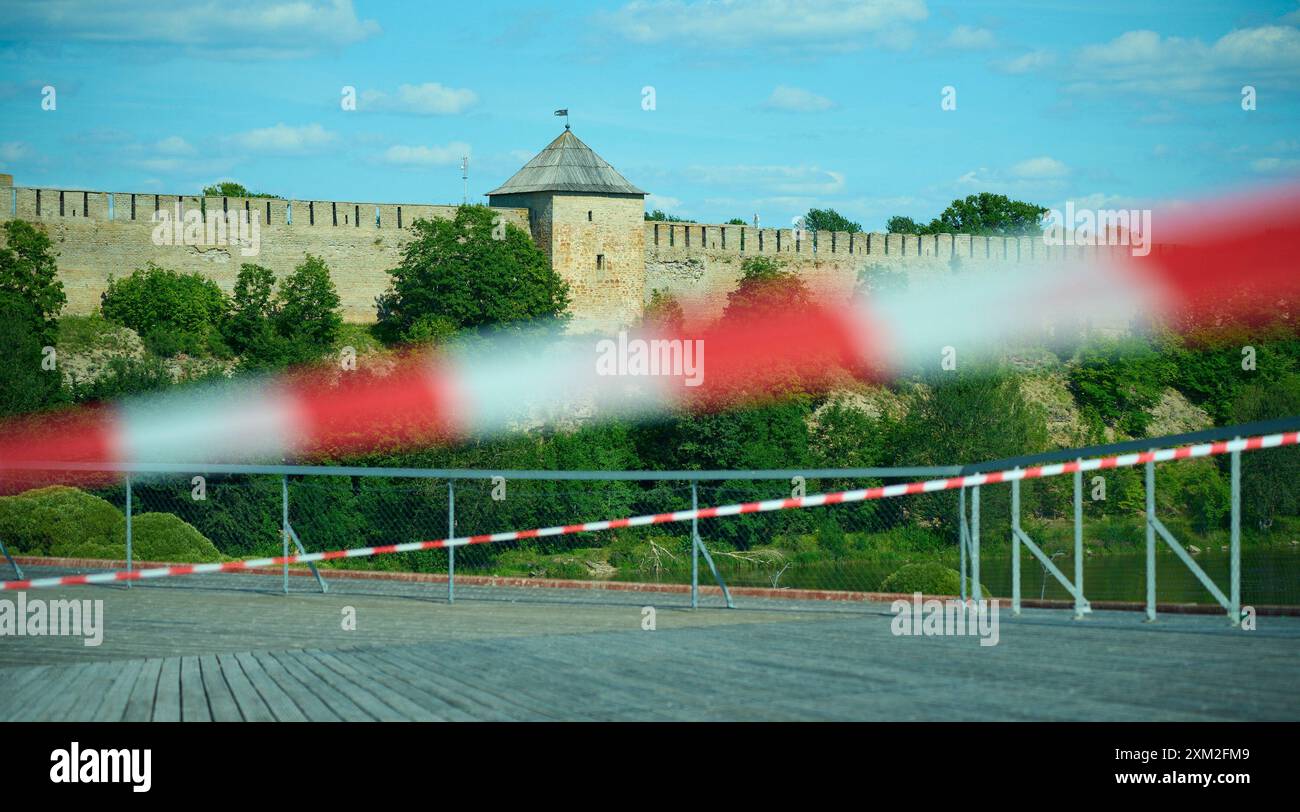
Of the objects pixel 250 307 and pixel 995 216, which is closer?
pixel 250 307

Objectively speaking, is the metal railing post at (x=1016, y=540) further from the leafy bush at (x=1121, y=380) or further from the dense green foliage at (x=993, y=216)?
the dense green foliage at (x=993, y=216)

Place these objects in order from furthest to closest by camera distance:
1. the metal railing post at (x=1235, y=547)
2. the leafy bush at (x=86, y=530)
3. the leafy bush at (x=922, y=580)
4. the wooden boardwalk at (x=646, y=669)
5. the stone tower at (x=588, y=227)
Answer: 1. the stone tower at (x=588, y=227)
2. the leafy bush at (x=86, y=530)
3. the leafy bush at (x=922, y=580)
4. the metal railing post at (x=1235, y=547)
5. the wooden boardwalk at (x=646, y=669)

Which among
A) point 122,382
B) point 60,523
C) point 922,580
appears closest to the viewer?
point 922,580

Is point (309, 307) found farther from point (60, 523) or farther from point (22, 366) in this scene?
point (60, 523)

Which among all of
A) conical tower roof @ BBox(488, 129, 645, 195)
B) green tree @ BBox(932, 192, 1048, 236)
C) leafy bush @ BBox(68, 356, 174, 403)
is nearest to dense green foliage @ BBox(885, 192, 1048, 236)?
green tree @ BBox(932, 192, 1048, 236)

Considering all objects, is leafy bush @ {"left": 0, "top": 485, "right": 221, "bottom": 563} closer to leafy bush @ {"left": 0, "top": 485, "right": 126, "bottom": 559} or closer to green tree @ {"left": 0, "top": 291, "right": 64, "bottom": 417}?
leafy bush @ {"left": 0, "top": 485, "right": 126, "bottom": 559}

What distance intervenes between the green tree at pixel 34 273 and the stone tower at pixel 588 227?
12662mm

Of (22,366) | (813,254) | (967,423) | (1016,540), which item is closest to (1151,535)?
(1016,540)

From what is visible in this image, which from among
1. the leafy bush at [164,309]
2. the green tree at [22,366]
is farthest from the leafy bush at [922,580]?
the leafy bush at [164,309]

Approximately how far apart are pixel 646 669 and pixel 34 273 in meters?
36.3

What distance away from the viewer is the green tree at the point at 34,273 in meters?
39.3

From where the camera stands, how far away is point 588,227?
152 feet

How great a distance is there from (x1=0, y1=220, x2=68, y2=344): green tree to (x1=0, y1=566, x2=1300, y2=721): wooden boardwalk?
31447 millimetres
